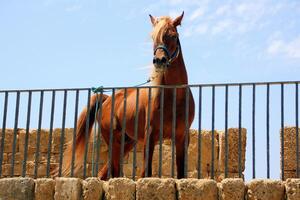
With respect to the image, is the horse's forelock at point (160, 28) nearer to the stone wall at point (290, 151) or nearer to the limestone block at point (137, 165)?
the stone wall at point (290, 151)

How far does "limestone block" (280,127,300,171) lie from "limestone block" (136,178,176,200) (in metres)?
3.80

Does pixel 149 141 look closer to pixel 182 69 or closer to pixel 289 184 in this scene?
pixel 182 69

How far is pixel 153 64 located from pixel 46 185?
2150mm

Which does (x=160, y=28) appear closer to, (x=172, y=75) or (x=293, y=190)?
(x=172, y=75)

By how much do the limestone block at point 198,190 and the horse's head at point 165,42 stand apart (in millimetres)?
1901

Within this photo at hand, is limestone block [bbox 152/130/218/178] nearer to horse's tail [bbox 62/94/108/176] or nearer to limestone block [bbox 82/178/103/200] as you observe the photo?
horse's tail [bbox 62/94/108/176]

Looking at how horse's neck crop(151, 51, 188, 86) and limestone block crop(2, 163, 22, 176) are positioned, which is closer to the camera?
horse's neck crop(151, 51, 188, 86)

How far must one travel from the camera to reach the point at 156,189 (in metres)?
5.86

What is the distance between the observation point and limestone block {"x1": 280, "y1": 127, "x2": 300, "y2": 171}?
9078mm

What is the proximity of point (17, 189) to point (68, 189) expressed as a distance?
721 mm

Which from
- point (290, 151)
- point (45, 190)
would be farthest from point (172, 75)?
point (290, 151)

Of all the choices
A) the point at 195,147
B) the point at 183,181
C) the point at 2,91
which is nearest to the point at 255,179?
the point at 183,181

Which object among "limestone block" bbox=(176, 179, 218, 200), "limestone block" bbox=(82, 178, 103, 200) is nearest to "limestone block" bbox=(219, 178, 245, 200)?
"limestone block" bbox=(176, 179, 218, 200)

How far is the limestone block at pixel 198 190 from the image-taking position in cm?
574
